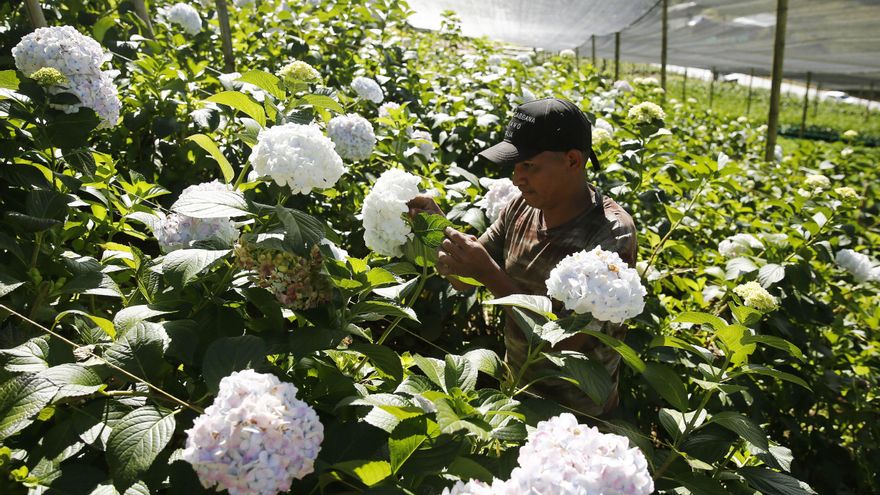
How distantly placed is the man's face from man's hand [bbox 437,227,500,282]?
1.19 feet

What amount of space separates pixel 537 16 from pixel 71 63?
403 inches

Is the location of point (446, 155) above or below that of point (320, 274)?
below

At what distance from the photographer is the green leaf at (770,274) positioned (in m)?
2.78

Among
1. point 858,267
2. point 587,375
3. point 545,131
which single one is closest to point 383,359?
point 587,375

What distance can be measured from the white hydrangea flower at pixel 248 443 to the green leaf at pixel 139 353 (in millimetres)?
288

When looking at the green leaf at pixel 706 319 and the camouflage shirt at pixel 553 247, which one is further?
the camouflage shirt at pixel 553 247

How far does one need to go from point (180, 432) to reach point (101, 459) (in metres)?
0.14

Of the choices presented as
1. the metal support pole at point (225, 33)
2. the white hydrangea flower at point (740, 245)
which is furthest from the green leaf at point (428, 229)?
the metal support pole at point (225, 33)

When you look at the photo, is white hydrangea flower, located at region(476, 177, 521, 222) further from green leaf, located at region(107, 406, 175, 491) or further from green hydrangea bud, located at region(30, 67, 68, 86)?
green leaf, located at region(107, 406, 175, 491)

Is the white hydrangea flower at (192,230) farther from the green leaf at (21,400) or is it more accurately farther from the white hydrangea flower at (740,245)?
the white hydrangea flower at (740,245)

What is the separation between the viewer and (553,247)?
2.08m

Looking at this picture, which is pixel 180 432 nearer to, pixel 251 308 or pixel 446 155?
pixel 251 308

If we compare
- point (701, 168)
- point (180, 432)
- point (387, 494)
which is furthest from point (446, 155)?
point (387, 494)

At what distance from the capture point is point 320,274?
1.33 metres
